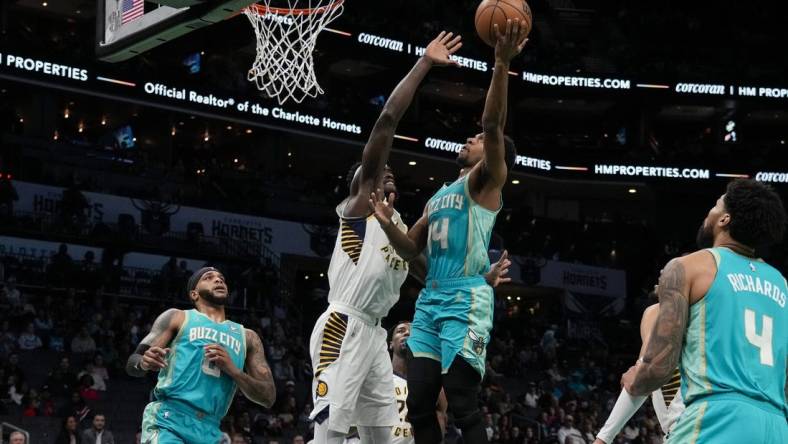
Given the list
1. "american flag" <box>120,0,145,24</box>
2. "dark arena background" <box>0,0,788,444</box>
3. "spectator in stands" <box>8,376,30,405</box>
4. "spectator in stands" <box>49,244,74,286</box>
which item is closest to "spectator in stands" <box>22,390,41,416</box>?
"dark arena background" <box>0,0,788,444</box>

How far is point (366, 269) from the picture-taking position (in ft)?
23.7

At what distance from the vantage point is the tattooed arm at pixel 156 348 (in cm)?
689

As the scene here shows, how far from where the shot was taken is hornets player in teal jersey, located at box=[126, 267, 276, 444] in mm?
7156

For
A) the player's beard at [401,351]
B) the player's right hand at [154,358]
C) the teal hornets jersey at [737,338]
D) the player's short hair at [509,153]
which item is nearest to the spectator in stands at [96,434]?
the player's beard at [401,351]

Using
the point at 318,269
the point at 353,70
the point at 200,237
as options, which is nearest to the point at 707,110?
the point at 353,70

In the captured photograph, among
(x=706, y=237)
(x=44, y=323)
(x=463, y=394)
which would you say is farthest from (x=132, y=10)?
(x=44, y=323)

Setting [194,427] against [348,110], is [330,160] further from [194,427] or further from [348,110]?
[194,427]

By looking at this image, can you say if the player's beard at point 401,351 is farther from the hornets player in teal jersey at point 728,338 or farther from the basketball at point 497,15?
the hornets player in teal jersey at point 728,338

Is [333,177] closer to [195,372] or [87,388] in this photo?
[87,388]

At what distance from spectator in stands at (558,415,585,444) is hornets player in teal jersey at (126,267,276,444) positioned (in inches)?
448

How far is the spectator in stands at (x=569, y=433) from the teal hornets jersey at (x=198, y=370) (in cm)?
1147

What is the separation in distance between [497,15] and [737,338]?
282cm

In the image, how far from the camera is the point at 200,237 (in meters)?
26.4

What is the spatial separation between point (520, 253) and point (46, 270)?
49.1ft
